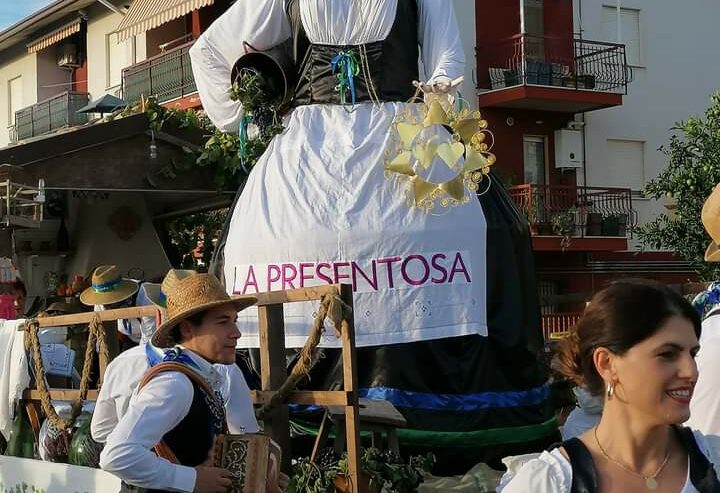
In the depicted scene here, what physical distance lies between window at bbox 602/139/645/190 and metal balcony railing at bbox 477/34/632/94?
126cm

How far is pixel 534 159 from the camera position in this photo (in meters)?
25.2

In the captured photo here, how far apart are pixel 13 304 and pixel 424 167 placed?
503 centimetres

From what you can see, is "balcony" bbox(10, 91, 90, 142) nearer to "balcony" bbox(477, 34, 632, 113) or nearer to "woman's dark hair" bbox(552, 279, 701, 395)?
"balcony" bbox(477, 34, 632, 113)

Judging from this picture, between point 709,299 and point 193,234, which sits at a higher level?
point 193,234

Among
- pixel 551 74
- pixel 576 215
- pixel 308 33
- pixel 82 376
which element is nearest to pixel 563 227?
pixel 576 215

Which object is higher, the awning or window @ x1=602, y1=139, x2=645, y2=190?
the awning

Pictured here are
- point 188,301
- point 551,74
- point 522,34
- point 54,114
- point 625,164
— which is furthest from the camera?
point 54,114

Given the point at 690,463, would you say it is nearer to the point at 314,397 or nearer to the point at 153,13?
the point at 314,397

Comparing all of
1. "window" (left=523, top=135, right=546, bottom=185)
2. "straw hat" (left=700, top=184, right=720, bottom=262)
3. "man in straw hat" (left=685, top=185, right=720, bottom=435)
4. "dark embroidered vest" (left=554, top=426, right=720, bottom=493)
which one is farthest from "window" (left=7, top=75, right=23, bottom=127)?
"dark embroidered vest" (left=554, top=426, right=720, bottom=493)

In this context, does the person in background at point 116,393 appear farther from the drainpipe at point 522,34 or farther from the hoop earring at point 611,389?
the drainpipe at point 522,34

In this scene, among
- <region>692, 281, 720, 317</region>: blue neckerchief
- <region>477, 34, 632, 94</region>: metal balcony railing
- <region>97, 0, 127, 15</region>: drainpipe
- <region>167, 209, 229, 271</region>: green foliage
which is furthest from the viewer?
<region>97, 0, 127, 15</region>: drainpipe

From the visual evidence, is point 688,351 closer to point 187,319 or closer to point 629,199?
point 187,319

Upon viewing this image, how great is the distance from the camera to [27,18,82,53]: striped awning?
28.8 m

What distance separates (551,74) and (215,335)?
68.4ft
